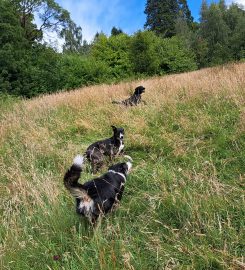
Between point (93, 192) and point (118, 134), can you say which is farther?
point (118, 134)

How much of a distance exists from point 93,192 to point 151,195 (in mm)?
679

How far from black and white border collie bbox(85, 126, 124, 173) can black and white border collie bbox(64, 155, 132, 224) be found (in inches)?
48.3

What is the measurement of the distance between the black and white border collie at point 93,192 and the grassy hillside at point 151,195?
0.39ft

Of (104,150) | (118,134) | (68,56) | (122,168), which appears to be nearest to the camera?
(122,168)

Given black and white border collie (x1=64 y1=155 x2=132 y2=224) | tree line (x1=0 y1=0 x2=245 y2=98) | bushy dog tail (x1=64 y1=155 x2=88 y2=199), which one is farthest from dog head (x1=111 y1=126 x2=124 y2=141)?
tree line (x1=0 y1=0 x2=245 y2=98)

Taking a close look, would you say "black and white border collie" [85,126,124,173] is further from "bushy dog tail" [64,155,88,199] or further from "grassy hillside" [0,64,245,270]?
"bushy dog tail" [64,155,88,199]

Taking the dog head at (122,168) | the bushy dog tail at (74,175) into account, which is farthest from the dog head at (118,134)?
the bushy dog tail at (74,175)

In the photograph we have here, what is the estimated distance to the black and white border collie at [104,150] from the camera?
4960 mm

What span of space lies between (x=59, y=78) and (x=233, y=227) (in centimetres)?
2578

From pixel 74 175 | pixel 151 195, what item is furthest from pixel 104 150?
pixel 74 175

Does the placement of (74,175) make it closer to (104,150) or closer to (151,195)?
(151,195)

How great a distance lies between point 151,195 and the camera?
139 inches

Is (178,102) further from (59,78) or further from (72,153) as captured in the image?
(59,78)

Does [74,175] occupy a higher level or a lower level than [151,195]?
higher
